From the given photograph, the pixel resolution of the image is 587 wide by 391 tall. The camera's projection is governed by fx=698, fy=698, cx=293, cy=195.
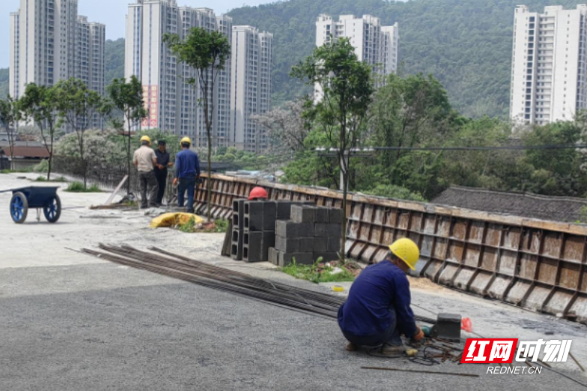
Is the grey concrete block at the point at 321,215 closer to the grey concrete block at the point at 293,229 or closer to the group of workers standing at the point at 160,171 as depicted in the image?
the grey concrete block at the point at 293,229

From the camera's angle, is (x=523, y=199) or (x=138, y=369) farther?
(x=523, y=199)

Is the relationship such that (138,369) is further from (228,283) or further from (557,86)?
(557,86)

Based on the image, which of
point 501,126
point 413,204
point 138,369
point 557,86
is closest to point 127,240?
point 413,204

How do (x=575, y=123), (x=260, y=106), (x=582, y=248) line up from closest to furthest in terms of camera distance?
1. (x=582, y=248)
2. (x=575, y=123)
3. (x=260, y=106)

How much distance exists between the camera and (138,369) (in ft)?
22.7

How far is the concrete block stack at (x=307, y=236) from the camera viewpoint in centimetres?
1384

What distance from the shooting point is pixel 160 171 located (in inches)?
919

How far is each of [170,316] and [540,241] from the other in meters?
6.08

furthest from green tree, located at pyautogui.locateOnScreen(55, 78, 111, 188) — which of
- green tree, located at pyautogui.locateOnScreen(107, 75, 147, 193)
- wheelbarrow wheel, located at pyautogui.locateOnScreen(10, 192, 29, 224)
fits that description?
wheelbarrow wheel, located at pyautogui.locateOnScreen(10, 192, 29, 224)

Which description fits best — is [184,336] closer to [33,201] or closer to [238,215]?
[238,215]

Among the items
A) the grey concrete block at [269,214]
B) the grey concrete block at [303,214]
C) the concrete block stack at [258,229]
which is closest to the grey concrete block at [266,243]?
the concrete block stack at [258,229]

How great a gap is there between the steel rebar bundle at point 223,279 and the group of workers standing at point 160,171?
593 cm

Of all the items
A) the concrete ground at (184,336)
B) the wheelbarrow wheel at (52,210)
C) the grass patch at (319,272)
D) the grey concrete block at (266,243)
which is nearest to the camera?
the concrete ground at (184,336)

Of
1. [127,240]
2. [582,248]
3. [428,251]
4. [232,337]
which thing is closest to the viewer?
[232,337]
